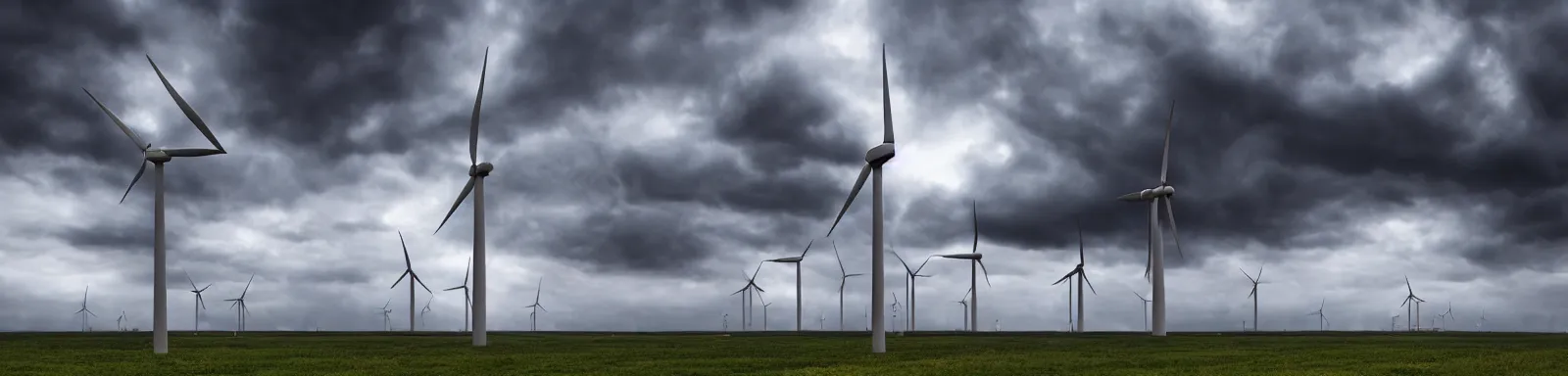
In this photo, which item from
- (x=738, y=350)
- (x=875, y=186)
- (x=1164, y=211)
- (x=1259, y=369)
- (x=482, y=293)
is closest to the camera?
(x=1259, y=369)

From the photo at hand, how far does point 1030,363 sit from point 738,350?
2910 cm

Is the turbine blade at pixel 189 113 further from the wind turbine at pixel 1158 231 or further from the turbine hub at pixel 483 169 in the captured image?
the wind turbine at pixel 1158 231

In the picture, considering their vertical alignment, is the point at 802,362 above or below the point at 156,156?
below

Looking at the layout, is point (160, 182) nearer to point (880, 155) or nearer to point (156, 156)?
→ point (156, 156)

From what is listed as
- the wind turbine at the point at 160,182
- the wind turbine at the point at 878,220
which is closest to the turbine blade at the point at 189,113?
the wind turbine at the point at 160,182

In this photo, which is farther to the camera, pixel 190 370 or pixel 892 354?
pixel 892 354

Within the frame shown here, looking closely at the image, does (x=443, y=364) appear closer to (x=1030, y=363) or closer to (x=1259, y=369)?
(x=1030, y=363)

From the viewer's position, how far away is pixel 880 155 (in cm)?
8162

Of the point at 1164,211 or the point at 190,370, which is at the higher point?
the point at 1164,211

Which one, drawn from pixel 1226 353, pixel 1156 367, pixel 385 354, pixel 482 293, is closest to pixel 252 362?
pixel 385 354

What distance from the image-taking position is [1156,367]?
6638 centimetres

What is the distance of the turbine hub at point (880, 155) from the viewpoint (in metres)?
81.8

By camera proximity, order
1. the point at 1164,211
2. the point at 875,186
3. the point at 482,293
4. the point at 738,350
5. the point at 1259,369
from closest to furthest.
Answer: the point at 1259,369
the point at 875,186
the point at 738,350
the point at 482,293
the point at 1164,211

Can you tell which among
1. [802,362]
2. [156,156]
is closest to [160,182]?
[156,156]
